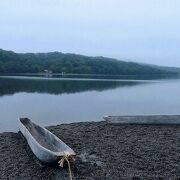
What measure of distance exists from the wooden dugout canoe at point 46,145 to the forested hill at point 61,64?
4335cm

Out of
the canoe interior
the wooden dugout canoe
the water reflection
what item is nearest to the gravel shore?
the wooden dugout canoe

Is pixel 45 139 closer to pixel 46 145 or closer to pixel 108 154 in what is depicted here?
pixel 46 145

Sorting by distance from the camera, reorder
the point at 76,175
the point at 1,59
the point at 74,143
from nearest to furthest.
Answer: the point at 76,175, the point at 74,143, the point at 1,59

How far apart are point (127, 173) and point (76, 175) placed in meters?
0.77

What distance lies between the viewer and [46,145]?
27.3ft

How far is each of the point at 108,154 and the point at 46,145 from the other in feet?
4.98

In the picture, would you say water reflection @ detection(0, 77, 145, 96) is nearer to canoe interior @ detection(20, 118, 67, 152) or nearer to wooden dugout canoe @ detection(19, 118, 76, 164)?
canoe interior @ detection(20, 118, 67, 152)

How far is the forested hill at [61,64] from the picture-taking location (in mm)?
53531

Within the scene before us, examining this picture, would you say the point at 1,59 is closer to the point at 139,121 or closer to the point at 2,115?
the point at 2,115

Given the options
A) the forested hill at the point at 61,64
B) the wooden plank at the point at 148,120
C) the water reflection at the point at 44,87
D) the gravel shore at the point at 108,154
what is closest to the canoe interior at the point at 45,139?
the gravel shore at the point at 108,154

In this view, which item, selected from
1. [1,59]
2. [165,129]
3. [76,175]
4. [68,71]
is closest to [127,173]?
[76,175]

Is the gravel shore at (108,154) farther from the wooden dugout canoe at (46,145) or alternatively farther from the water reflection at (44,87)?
the water reflection at (44,87)

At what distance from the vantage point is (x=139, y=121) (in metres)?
11.1

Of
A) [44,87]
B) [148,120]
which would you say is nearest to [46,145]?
[148,120]
